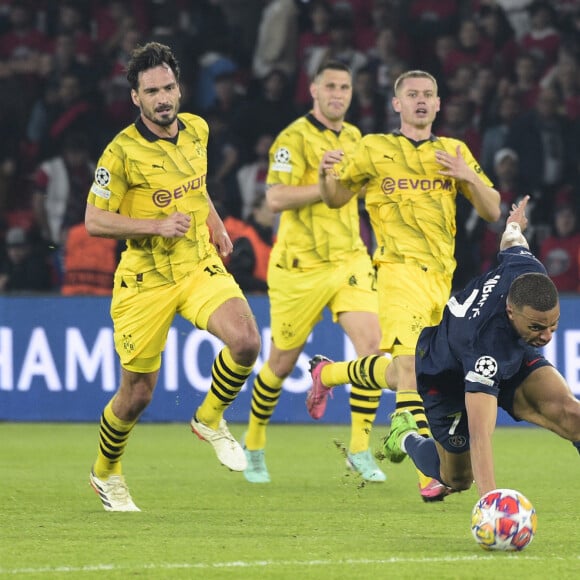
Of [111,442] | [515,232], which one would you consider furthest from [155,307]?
[515,232]

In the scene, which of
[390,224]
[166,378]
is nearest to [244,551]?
[390,224]

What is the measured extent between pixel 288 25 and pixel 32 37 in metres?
2.88

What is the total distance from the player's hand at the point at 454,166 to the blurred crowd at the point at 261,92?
4.80 m

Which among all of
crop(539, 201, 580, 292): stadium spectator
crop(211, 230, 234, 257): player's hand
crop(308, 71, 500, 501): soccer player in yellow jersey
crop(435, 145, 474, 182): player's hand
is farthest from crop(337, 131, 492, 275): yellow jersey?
crop(539, 201, 580, 292): stadium spectator

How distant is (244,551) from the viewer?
6.21 meters

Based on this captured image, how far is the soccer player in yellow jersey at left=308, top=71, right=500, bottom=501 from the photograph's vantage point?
844cm

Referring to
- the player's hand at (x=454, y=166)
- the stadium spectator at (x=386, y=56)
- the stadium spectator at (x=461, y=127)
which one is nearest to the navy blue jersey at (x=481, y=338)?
the player's hand at (x=454, y=166)

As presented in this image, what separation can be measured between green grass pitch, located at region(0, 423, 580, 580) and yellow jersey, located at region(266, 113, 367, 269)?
1.43 m

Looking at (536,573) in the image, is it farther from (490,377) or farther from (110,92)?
(110,92)

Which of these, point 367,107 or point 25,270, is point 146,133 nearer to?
point 25,270

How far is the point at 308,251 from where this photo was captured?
383 inches

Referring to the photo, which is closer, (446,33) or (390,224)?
→ (390,224)

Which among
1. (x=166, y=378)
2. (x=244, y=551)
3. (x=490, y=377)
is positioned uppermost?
(x=490, y=377)

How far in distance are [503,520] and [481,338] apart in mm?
766
